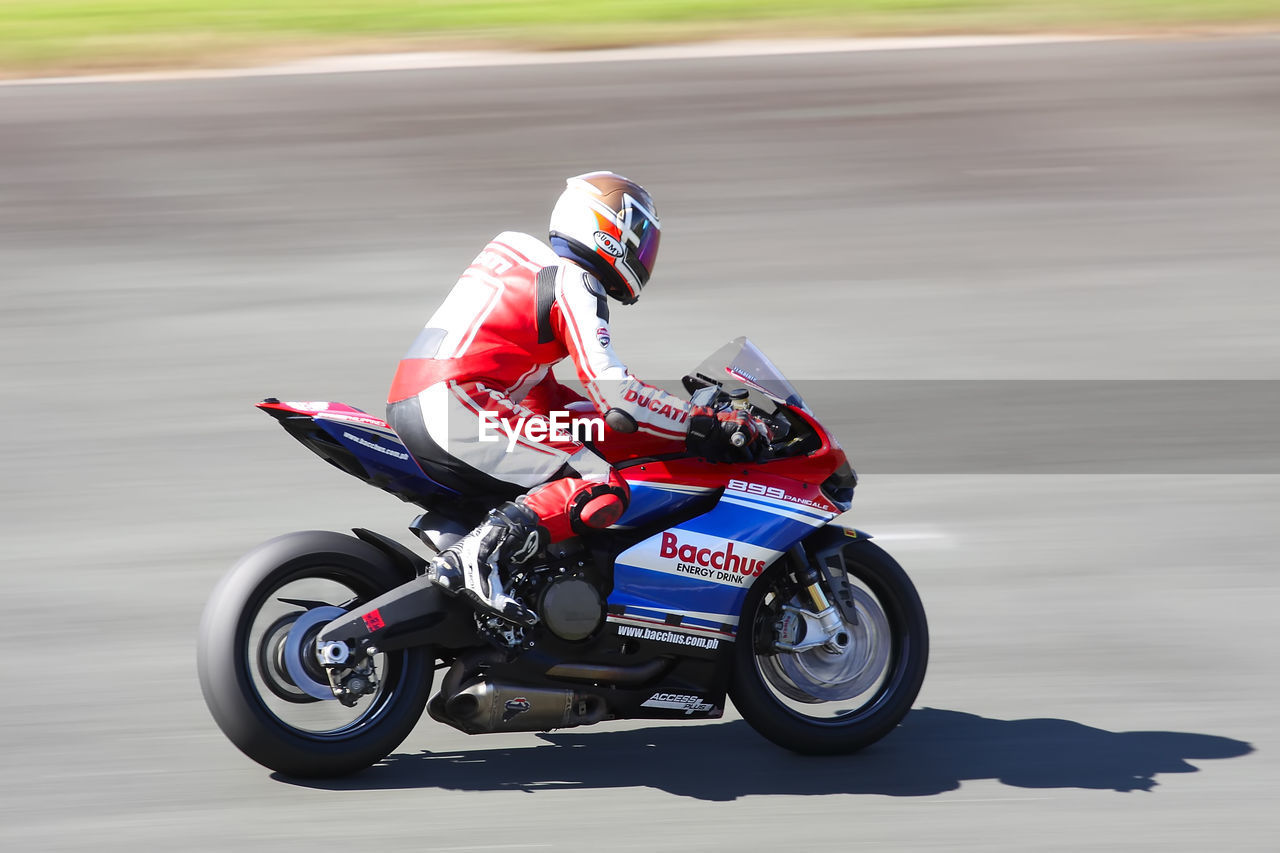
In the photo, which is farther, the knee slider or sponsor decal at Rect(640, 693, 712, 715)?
sponsor decal at Rect(640, 693, 712, 715)

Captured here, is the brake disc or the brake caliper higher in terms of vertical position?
the brake disc

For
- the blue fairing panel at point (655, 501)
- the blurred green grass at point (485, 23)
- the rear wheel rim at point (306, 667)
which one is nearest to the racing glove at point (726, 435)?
the blue fairing panel at point (655, 501)

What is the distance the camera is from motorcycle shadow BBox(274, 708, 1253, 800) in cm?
551

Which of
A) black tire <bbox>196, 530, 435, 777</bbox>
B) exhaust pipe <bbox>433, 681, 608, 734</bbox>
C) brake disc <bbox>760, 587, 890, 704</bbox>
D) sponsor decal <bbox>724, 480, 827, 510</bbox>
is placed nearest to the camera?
black tire <bbox>196, 530, 435, 777</bbox>

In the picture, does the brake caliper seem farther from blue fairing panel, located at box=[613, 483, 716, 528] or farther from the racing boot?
blue fairing panel, located at box=[613, 483, 716, 528]

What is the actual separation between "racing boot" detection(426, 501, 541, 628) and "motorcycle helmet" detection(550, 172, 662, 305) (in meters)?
0.86

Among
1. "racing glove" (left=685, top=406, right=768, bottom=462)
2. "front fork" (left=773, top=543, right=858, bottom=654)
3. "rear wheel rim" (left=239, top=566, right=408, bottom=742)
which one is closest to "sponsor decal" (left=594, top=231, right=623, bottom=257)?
"racing glove" (left=685, top=406, right=768, bottom=462)

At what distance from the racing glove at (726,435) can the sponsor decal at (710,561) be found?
0.30m

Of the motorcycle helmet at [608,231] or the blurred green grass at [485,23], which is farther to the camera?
the blurred green grass at [485,23]

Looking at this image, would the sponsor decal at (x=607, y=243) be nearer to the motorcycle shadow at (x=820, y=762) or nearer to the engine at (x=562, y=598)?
the engine at (x=562, y=598)

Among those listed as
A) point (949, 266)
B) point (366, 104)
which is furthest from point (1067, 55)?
point (366, 104)

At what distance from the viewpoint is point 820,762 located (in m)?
5.77

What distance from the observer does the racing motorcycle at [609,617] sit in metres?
5.42

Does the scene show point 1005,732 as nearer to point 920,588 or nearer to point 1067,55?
point 920,588
